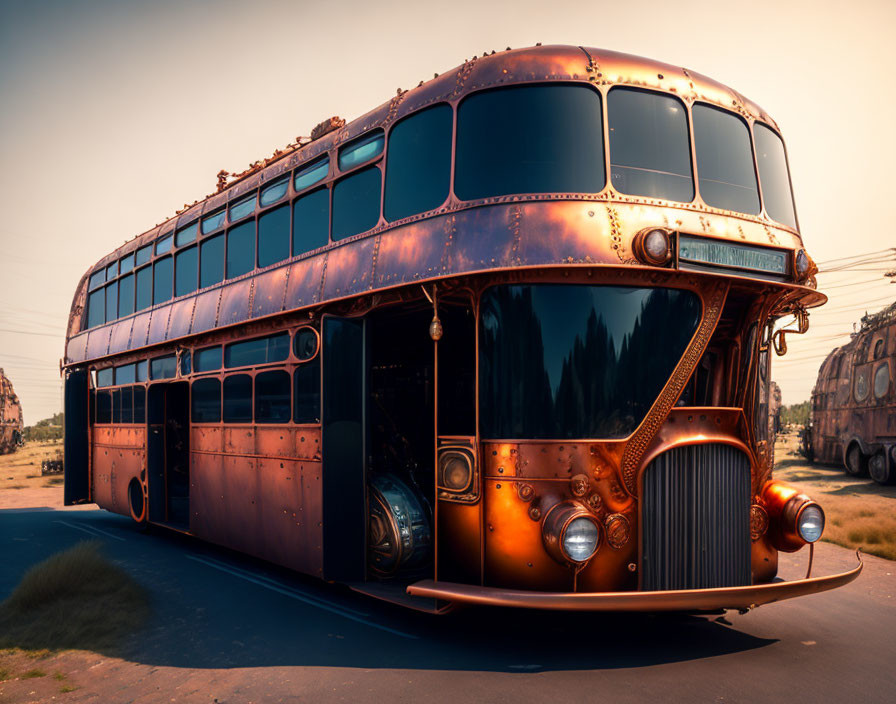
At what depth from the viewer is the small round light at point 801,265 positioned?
5.80m

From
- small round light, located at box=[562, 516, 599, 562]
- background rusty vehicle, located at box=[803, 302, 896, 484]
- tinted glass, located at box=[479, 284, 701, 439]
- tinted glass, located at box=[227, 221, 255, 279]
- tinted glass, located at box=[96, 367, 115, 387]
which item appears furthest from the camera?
background rusty vehicle, located at box=[803, 302, 896, 484]

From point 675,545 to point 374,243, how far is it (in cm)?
345

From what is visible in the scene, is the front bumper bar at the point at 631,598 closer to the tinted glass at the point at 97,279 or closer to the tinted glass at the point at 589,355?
the tinted glass at the point at 589,355

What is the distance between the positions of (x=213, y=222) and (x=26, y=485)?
1897 centimetres

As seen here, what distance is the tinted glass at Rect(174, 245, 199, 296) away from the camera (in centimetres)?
967

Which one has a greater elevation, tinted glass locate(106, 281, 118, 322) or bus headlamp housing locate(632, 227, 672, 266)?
tinted glass locate(106, 281, 118, 322)

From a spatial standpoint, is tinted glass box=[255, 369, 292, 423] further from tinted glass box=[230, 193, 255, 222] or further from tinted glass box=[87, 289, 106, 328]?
tinted glass box=[87, 289, 106, 328]

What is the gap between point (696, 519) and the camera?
529 centimetres

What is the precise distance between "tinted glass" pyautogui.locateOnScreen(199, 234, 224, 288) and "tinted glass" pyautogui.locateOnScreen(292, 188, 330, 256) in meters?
1.77

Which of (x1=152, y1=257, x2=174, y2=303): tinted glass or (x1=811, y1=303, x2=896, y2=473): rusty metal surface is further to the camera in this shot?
(x1=811, y1=303, x2=896, y2=473): rusty metal surface

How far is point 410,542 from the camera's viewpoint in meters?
6.36

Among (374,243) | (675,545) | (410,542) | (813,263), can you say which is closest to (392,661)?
(410,542)

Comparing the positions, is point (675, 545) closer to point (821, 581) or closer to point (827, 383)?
point (821, 581)

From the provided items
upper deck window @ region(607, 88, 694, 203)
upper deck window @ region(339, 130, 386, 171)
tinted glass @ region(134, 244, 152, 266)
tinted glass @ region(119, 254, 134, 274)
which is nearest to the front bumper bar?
upper deck window @ region(607, 88, 694, 203)
